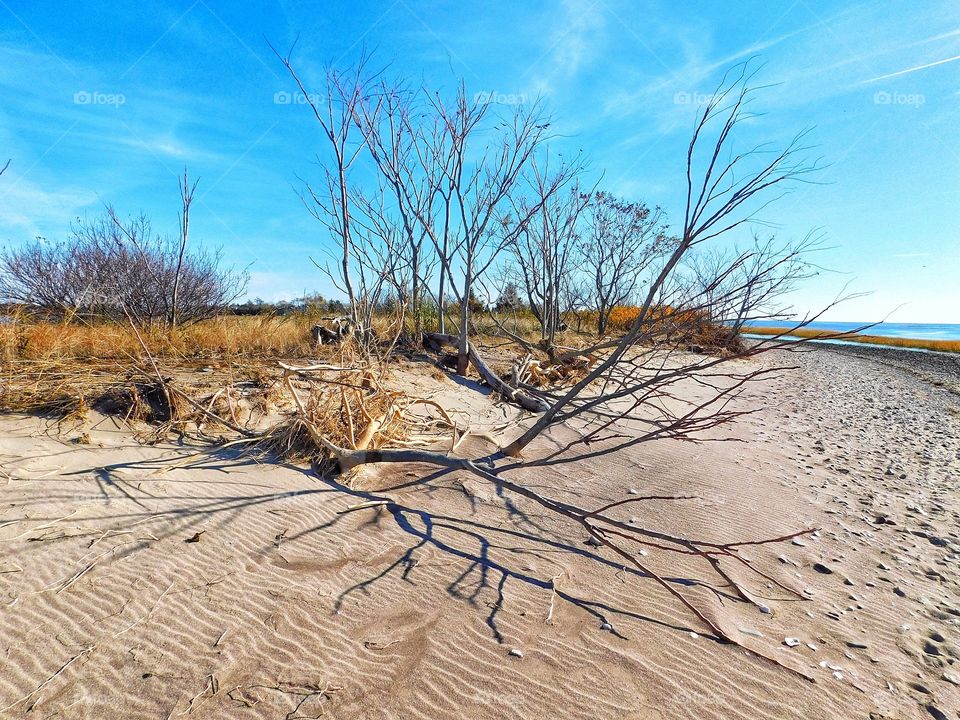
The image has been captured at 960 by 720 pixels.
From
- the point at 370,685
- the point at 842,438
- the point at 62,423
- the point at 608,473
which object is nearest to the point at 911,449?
the point at 842,438

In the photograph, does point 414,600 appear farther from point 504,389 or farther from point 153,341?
point 153,341

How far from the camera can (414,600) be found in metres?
2.41

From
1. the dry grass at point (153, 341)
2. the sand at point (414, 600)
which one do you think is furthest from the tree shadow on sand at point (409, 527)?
the dry grass at point (153, 341)

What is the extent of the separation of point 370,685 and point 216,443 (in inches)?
119

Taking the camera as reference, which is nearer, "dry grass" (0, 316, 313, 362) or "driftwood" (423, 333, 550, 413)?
"dry grass" (0, 316, 313, 362)

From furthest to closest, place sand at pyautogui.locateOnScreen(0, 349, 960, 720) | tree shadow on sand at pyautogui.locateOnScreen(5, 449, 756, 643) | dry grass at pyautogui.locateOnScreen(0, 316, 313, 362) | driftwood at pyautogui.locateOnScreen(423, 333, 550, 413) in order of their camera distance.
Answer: driftwood at pyautogui.locateOnScreen(423, 333, 550, 413)
dry grass at pyautogui.locateOnScreen(0, 316, 313, 362)
tree shadow on sand at pyautogui.locateOnScreen(5, 449, 756, 643)
sand at pyautogui.locateOnScreen(0, 349, 960, 720)

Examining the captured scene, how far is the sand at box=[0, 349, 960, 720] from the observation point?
1.85m

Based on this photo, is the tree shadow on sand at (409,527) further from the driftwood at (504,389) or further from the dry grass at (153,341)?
the driftwood at (504,389)

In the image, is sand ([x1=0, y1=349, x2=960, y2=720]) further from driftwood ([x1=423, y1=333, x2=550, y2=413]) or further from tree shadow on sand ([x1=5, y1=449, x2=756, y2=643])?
driftwood ([x1=423, y1=333, x2=550, y2=413])

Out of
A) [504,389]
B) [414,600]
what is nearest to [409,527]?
[414,600]

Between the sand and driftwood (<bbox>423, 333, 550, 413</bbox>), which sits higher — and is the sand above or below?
below

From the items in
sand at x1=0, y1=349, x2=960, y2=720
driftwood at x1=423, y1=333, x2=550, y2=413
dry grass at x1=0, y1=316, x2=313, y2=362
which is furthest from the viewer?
driftwood at x1=423, y1=333, x2=550, y2=413

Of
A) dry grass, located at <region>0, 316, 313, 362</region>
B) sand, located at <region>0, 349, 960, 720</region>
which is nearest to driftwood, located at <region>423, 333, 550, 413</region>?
sand, located at <region>0, 349, 960, 720</region>

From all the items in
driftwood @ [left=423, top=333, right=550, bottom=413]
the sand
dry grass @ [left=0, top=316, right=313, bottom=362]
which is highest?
dry grass @ [left=0, top=316, right=313, bottom=362]
